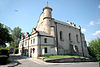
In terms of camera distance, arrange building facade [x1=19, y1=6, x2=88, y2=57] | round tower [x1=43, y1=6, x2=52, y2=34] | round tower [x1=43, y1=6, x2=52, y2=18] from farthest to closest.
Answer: round tower [x1=43, y1=6, x2=52, y2=18] < round tower [x1=43, y1=6, x2=52, y2=34] < building facade [x1=19, y1=6, x2=88, y2=57]

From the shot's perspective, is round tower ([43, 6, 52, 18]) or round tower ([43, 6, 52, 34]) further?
round tower ([43, 6, 52, 18])

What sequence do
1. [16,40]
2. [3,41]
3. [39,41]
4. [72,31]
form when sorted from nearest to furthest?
[39,41] < [3,41] < [72,31] < [16,40]

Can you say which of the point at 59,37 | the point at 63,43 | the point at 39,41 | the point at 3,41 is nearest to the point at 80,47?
the point at 63,43

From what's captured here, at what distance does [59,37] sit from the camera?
30125 mm

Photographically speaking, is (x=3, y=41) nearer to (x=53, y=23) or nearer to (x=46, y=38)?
(x=46, y=38)

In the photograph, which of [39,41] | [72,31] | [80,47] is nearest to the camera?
[39,41]

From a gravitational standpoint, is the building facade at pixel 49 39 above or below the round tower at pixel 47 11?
below

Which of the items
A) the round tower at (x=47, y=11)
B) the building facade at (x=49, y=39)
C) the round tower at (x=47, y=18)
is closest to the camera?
the building facade at (x=49, y=39)

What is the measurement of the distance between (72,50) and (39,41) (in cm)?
1714

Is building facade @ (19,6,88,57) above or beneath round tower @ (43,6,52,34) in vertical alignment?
beneath

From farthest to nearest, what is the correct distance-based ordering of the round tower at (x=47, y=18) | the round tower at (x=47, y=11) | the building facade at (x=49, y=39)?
the round tower at (x=47, y=11), the round tower at (x=47, y=18), the building facade at (x=49, y=39)

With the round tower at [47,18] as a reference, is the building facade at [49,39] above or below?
below

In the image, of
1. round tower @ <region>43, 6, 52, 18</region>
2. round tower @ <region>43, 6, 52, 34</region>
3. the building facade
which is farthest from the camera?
round tower @ <region>43, 6, 52, 18</region>

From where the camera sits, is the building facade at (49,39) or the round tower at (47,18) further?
the round tower at (47,18)
